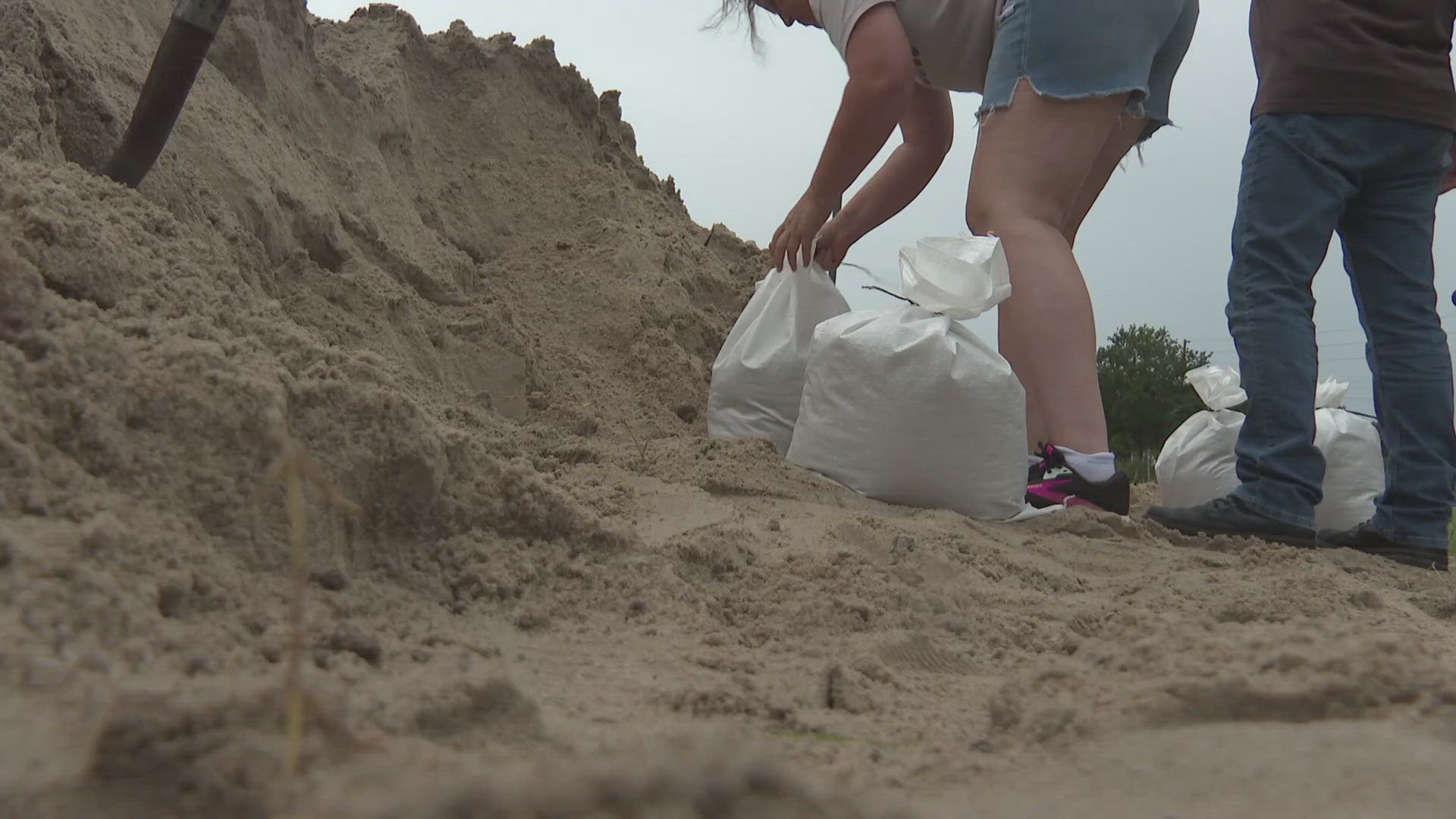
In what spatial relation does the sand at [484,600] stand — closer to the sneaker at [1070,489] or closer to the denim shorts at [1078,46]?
the sneaker at [1070,489]

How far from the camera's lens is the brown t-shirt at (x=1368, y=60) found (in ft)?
6.95

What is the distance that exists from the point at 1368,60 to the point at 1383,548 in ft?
3.07

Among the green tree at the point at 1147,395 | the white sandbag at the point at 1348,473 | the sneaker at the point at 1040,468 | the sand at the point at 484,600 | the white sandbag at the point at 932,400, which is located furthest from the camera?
the green tree at the point at 1147,395

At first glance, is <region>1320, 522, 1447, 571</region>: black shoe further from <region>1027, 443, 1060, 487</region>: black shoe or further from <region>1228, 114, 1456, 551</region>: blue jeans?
<region>1027, 443, 1060, 487</region>: black shoe

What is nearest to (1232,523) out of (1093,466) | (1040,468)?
(1093,466)

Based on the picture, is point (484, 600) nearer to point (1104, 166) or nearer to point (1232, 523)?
point (1232, 523)

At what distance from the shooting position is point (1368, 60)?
2115mm

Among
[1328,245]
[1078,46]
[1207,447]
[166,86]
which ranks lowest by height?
[1207,447]

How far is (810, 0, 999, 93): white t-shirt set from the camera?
7.67ft

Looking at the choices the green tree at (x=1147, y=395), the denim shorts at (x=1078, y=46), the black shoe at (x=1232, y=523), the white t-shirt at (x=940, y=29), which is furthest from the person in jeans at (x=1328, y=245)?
the green tree at (x=1147, y=395)

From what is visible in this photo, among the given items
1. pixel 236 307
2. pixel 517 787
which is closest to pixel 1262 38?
pixel 236 307

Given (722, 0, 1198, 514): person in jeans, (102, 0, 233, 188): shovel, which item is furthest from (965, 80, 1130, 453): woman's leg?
(102, 0, 233, 188): shovel

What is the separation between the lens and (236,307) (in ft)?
4.62

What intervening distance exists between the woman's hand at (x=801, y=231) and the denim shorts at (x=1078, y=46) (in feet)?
1.31
